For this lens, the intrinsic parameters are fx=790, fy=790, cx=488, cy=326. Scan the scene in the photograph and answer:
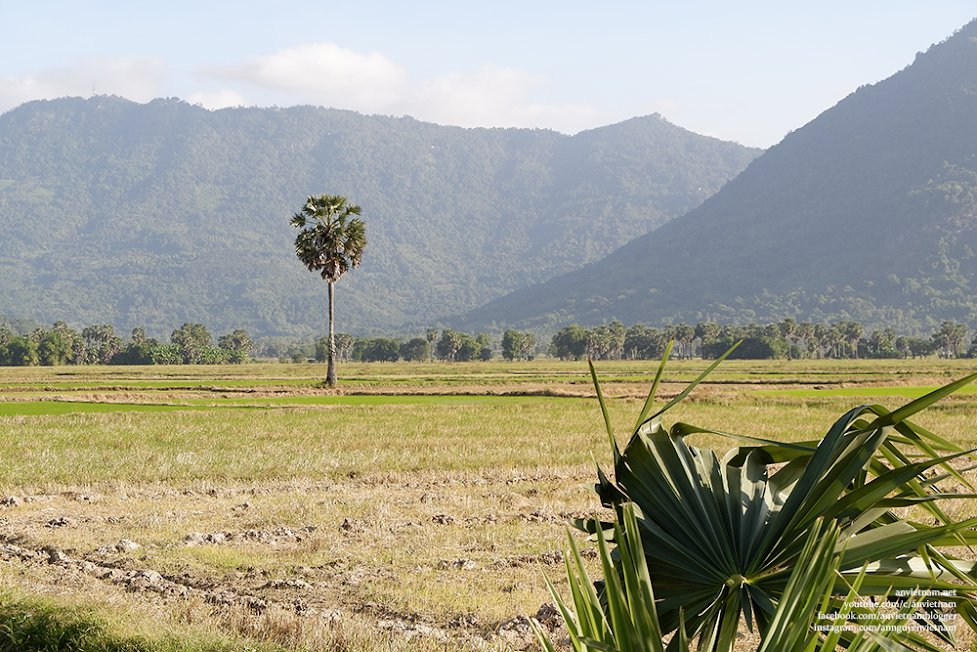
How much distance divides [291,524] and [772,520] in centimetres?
1291

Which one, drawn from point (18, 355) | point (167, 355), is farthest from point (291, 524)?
point (167, 355)

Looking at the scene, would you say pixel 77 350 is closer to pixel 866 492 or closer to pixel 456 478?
pixel 456 478

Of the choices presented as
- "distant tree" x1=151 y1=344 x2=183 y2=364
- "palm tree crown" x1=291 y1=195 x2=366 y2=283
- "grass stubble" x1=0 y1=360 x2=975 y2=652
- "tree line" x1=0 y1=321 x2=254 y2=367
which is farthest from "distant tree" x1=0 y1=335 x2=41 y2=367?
"grass stubble" x1=0 y1=360 x2=975 y2=652

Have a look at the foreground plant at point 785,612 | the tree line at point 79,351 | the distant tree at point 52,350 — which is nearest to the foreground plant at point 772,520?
the foreground plant at point 785,612

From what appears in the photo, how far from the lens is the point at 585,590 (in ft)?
11.1

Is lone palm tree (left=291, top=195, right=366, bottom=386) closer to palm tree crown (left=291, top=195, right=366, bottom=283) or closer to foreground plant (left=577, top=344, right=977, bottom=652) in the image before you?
palm tree crown (left=291, top=195, right=366, bottom=283)

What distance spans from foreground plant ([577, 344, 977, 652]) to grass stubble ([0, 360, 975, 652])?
2.73ft

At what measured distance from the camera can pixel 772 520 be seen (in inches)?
153

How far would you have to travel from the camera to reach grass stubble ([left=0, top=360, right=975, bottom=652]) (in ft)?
29.6

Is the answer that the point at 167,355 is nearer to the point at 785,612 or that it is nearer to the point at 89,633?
the point at 89,633

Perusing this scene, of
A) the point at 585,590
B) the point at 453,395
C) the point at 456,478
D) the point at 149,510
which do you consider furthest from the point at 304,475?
the point at 453,395

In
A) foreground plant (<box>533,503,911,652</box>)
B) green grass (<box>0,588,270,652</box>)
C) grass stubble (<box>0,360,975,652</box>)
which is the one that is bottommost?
grass stubble (<box>0,360,975,652</box>)

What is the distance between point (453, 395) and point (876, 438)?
55807mm

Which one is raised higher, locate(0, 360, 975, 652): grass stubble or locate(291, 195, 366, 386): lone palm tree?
locate(291, 195, 366, 386): lone palm tree
